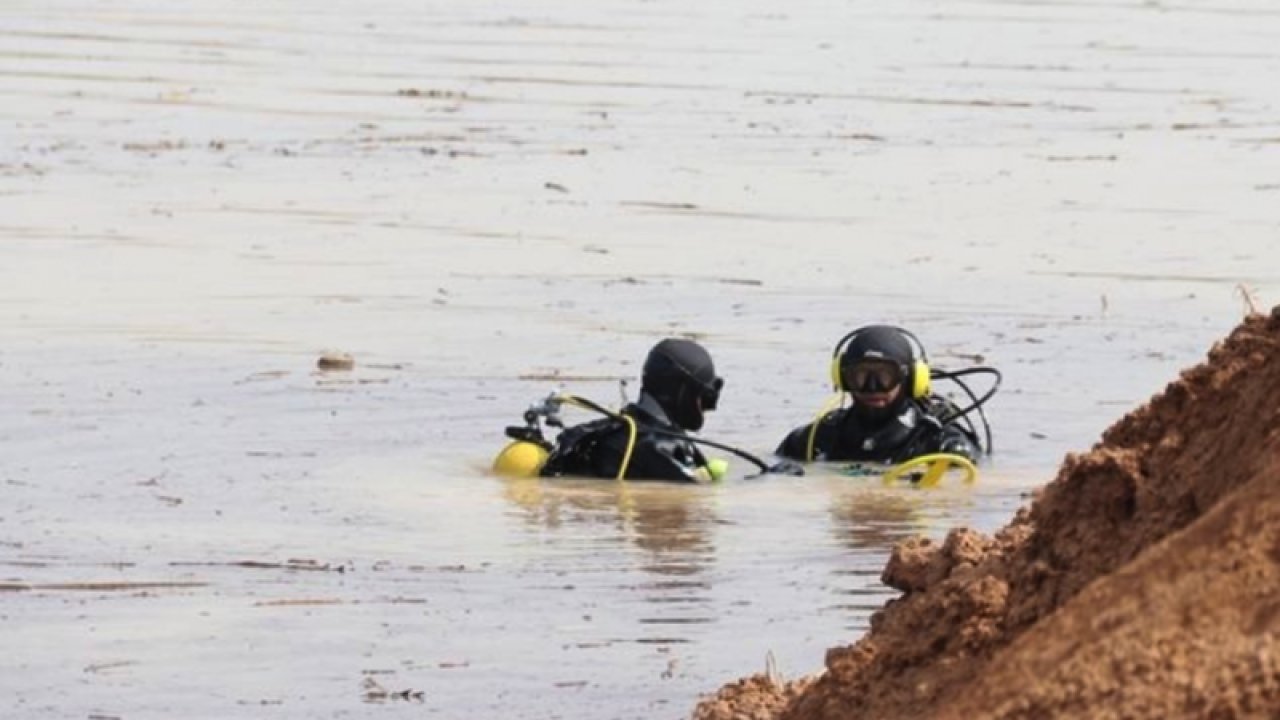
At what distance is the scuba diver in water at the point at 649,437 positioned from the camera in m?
13.5

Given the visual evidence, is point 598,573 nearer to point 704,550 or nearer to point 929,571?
point 704,550

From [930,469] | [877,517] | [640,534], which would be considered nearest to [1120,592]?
[640,534]

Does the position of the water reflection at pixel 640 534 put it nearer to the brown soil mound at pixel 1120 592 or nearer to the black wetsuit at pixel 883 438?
the black wetsuit at pixel 883 438

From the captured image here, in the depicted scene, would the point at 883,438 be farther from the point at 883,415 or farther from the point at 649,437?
the point at 649,437

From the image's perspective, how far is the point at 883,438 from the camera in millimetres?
14070

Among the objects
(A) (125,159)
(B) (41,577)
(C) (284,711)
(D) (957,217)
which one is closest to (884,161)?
(D) (957,217)

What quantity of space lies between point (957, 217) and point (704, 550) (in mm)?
9661

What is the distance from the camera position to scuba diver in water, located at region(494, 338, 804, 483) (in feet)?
44.4

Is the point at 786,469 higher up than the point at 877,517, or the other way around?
the point at 786,469

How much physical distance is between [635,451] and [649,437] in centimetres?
11

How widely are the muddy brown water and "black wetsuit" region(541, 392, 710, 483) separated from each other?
7.9 inches

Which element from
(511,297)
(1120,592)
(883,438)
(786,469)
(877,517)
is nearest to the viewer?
(1120,592)

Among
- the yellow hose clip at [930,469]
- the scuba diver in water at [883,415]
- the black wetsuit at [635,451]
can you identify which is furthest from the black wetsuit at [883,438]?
the black wetsuit at [635,451]

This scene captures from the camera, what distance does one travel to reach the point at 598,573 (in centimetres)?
1105
